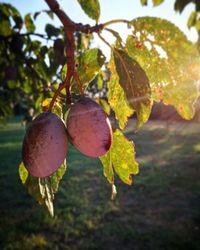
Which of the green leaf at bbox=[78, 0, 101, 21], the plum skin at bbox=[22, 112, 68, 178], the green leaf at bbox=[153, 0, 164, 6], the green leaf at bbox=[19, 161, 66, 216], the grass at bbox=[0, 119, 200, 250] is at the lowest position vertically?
the grass at bbox=[0, 119, 200, 250]

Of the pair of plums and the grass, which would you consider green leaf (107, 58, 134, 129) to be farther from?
the grass

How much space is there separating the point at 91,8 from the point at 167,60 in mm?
202

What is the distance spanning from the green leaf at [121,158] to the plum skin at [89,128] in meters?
0.14

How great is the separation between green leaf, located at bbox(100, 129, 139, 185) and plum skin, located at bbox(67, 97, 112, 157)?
5.6 inches

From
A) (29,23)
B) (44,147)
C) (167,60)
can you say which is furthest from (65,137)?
(29,23)

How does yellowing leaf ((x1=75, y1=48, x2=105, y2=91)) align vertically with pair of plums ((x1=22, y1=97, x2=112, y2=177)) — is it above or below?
above

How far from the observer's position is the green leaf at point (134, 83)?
30.1 inches

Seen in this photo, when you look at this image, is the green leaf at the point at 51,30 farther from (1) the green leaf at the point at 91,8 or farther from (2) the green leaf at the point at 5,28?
(1) the green leaf at the point at 91,8

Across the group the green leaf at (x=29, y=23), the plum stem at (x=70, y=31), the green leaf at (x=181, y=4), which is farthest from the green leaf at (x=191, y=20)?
the plum stem at (x=70, y=31)

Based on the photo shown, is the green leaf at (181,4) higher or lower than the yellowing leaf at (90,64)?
higher

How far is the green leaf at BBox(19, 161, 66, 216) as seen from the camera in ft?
3.00

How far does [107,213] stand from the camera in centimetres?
439

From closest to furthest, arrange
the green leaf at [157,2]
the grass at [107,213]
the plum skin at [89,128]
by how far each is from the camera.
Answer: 1. the plum skin at [89,128]
2. the green leaf at [157,2]
3. the grass at [107,213]

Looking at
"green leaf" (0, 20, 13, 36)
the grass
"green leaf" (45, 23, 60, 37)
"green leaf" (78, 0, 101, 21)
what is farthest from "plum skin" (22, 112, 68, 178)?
the grass
